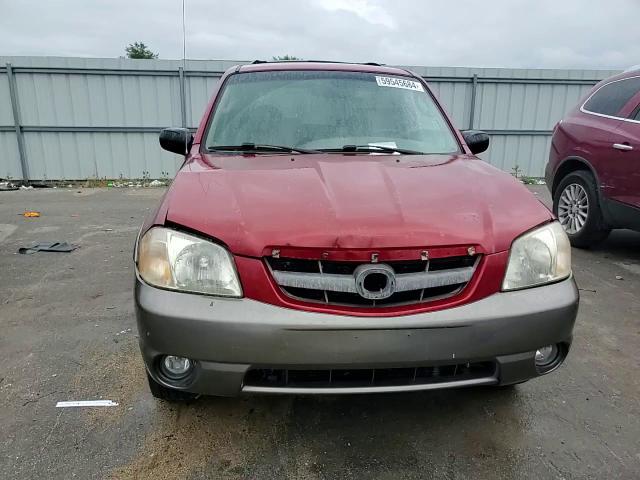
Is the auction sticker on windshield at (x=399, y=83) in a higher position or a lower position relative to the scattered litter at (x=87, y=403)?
higher

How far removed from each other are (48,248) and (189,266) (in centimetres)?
404

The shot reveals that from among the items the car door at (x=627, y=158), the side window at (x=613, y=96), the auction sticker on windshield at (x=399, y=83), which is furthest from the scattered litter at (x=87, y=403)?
the side window at (x=613, y=96)

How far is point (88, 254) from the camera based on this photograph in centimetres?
488

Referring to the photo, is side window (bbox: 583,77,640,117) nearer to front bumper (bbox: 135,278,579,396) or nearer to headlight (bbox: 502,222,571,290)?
headlight (bbox: 502,222,571,290)

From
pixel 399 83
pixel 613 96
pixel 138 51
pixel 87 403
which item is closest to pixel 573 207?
pixel 613 96

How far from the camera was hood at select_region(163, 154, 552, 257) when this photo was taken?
1.70 meters

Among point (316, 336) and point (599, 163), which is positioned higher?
point (599, 163)

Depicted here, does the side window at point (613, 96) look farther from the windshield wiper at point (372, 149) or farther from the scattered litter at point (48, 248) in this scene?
the scattered litter at point (48, 248)

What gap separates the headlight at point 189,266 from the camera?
1698 millimetres

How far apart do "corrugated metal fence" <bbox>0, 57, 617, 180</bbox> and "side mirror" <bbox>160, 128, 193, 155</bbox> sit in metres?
7.65

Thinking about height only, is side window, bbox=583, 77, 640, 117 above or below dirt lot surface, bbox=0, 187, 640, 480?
above

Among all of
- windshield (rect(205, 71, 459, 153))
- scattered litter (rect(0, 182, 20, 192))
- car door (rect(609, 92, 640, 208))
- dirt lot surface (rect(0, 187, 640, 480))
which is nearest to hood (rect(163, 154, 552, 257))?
windshield (rect(205, 71, 459, 153))

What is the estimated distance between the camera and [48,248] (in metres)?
5.03

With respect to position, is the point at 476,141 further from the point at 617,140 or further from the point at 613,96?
the point at 613,96
